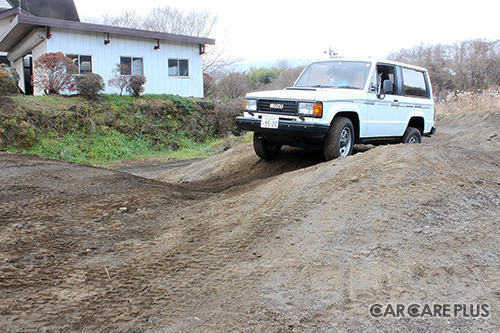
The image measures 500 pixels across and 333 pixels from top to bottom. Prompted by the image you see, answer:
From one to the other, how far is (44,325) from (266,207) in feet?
9.15

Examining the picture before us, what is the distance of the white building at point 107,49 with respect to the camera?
60.8 ft

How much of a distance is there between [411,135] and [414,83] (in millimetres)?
1187

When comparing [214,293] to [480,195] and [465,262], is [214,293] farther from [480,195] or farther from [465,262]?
[480,195]

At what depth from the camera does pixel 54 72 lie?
1700 centimetres

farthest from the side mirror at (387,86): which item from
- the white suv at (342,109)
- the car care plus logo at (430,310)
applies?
the car care plus logo at (430,310)

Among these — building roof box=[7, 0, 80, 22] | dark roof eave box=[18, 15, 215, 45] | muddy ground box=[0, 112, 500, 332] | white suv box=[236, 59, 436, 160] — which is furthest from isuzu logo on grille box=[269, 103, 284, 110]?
building roof box=[7, 0, 80, 22]

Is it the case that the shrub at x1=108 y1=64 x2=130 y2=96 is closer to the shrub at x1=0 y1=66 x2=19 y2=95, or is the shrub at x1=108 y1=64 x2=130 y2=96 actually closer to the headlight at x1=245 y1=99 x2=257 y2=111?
the shrub at x1=0 y1=66 x2=19 y2=95

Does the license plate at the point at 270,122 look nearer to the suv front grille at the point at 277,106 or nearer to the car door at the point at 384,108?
the suv front grille at the point at 277,106

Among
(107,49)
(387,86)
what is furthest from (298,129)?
(107,49)

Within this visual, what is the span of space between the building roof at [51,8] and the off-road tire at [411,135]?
2517 centimetres

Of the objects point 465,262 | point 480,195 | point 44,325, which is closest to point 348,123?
point 480,195

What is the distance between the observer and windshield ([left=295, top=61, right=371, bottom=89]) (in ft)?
27.1

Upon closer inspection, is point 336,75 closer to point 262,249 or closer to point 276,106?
point 276,106

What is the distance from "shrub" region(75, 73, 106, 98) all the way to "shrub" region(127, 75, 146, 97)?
188 centimetres
